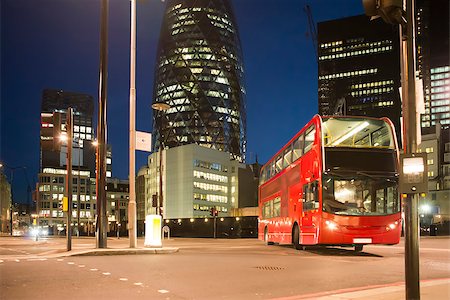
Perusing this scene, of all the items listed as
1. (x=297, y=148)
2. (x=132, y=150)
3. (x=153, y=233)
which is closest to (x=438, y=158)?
(x=297, y=148)

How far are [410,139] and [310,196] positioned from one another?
11568 millimetres

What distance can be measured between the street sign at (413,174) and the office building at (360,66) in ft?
548

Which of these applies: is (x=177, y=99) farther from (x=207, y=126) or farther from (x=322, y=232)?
(x=322, y=232)

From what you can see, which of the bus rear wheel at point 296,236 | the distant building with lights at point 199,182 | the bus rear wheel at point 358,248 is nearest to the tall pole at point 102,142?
the bus rear wheel at point 296,236

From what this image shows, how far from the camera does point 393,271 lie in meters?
12.8

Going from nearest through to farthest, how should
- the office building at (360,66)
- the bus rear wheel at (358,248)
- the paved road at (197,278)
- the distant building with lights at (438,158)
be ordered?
the paved road at (197,278) < the bus rear wheel at (358,248) < the distant building with lights at (438,158) < the office building at (360,66)

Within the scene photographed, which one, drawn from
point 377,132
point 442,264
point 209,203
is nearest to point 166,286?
point 442,264

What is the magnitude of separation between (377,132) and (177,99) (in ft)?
584

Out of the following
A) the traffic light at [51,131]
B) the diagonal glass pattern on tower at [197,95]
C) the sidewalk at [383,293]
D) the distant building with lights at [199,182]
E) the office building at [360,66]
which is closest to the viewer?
the sidewalk at [383,293]

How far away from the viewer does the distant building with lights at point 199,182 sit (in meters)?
140

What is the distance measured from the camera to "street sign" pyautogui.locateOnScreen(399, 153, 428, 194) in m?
6.55

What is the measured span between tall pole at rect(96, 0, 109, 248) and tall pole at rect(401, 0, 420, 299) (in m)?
14.6

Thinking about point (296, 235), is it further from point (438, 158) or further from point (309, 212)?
point (438, 158)

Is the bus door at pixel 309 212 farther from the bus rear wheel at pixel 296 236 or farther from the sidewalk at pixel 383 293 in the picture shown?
the sidewalk at pixel 383 293
